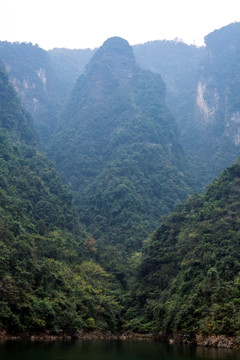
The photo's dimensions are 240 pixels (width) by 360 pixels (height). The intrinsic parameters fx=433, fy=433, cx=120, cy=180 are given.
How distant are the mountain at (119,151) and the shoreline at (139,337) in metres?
20.1

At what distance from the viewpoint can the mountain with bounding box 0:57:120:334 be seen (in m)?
29.9

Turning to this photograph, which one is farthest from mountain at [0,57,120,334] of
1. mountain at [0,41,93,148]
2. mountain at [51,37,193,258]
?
mountain at [0,41,93,148]

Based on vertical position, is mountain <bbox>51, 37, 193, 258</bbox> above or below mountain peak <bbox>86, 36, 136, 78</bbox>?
below

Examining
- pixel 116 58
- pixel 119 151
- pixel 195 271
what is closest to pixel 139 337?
pixel 195 271

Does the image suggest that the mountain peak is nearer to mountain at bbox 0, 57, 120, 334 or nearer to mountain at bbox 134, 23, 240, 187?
mountain at bbox 134, 23, 240, 187

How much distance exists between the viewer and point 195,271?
3625 centimetres

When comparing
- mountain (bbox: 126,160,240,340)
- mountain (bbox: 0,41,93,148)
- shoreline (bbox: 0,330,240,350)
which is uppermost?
mountain (bbox: 0,41,93,148)

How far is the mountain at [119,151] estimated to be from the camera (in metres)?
66.1

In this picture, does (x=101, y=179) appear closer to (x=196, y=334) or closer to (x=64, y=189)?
(x=64, y=189)

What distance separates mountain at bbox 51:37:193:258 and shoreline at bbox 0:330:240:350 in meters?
20.1

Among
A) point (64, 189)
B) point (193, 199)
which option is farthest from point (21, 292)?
point (64, 189)

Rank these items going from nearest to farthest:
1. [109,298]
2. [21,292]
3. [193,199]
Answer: [21,292], [109,298], [193,199]

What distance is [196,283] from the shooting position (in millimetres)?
35031

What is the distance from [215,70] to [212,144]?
26858 mm
